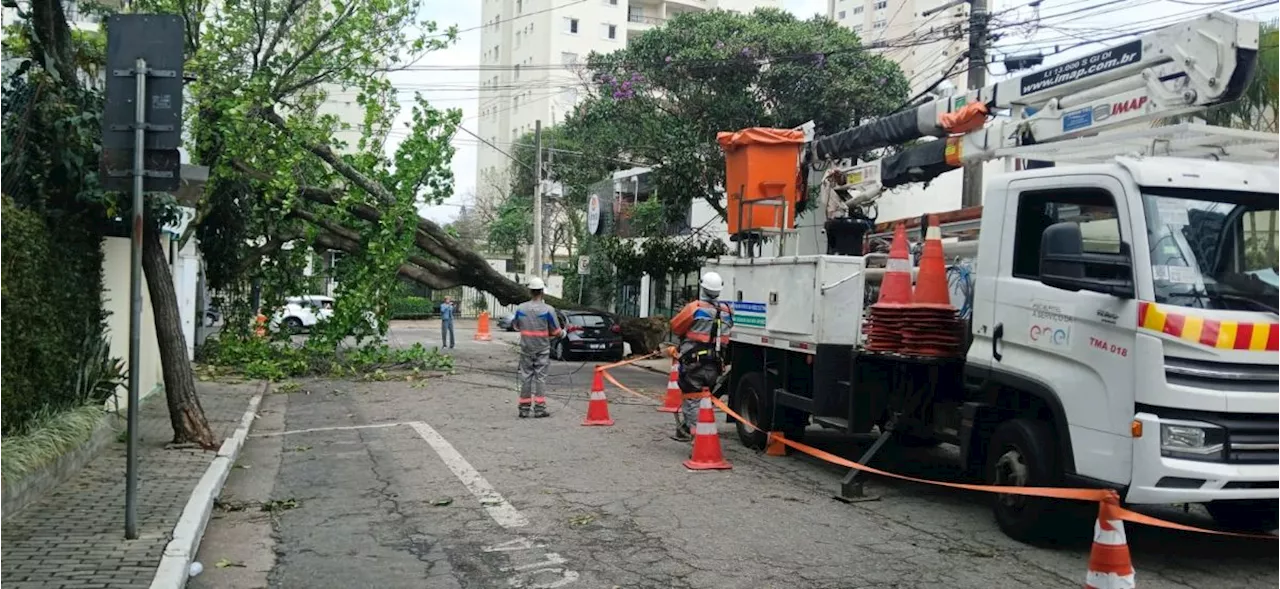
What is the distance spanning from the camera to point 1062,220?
23.9 feet

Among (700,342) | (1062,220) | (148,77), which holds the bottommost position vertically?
(700,342)

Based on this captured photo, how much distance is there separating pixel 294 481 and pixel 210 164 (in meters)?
8.37

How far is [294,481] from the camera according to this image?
31.3ft

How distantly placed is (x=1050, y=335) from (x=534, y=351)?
324 inches

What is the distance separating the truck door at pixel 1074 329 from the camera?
20.8ft

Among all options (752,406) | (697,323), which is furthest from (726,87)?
(697,323)

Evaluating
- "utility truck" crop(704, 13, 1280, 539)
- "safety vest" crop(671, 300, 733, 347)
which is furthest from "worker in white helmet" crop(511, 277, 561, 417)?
"utility truck" crop(704, 13, 1280, 539)

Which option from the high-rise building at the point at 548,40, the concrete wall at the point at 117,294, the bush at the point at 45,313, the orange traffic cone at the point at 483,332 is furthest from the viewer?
the high-rise building at the point at 548,40

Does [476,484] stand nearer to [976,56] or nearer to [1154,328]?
[1154,328]

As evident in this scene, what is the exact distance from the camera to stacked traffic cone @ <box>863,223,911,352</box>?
8.56 m

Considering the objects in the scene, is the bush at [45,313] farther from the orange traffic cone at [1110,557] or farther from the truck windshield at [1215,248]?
the truck windshield at [1215,248]

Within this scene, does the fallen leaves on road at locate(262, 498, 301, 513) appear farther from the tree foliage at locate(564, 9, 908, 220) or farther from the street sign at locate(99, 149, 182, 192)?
the tree foliage at locate(564, 9, 908, 220)

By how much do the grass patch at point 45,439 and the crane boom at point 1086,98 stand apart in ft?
26.3

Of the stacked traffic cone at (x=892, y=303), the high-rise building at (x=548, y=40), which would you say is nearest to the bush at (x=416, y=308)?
the high-rise building at (x=548, y=40)
